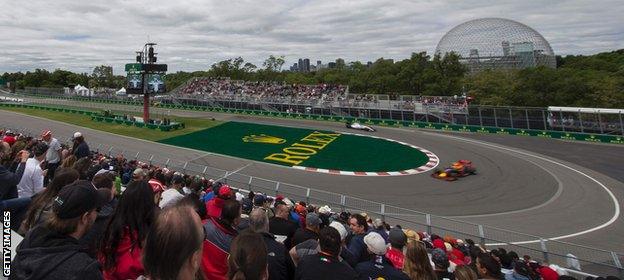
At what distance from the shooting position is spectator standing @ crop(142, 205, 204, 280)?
2.07 m

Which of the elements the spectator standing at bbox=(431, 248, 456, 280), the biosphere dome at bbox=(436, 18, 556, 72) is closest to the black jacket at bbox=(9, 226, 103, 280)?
the spectator standing at bbox=(431, 248, 456, 280)

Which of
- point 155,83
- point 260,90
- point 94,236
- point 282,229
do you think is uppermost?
point 260,90

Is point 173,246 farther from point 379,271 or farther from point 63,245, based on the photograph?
point 379,271

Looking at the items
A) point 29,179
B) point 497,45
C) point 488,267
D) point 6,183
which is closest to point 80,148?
point 29,179

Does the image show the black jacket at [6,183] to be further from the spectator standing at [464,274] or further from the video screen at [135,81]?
the video screen at [135,81]

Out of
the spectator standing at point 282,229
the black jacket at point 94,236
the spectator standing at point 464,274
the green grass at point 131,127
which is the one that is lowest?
the spectator standing at point 464,274

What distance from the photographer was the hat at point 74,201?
2.62 metres

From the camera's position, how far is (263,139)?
3656 centimetres


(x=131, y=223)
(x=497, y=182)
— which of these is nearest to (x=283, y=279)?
(x=131, y=223)

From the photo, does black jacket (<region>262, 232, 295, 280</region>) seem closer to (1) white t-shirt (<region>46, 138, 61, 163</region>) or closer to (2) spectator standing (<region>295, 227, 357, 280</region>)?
(2) spectator standing (<region>295, 227, 357, 280</region>)

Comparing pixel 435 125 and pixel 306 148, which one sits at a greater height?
pixel 435 125

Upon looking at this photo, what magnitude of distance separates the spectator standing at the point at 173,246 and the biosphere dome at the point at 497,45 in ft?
315

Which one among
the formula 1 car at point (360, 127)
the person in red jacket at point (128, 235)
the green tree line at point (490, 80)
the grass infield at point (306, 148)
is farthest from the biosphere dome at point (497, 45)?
the person in red jacket at point (128, 235)

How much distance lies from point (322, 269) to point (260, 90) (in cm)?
6271
